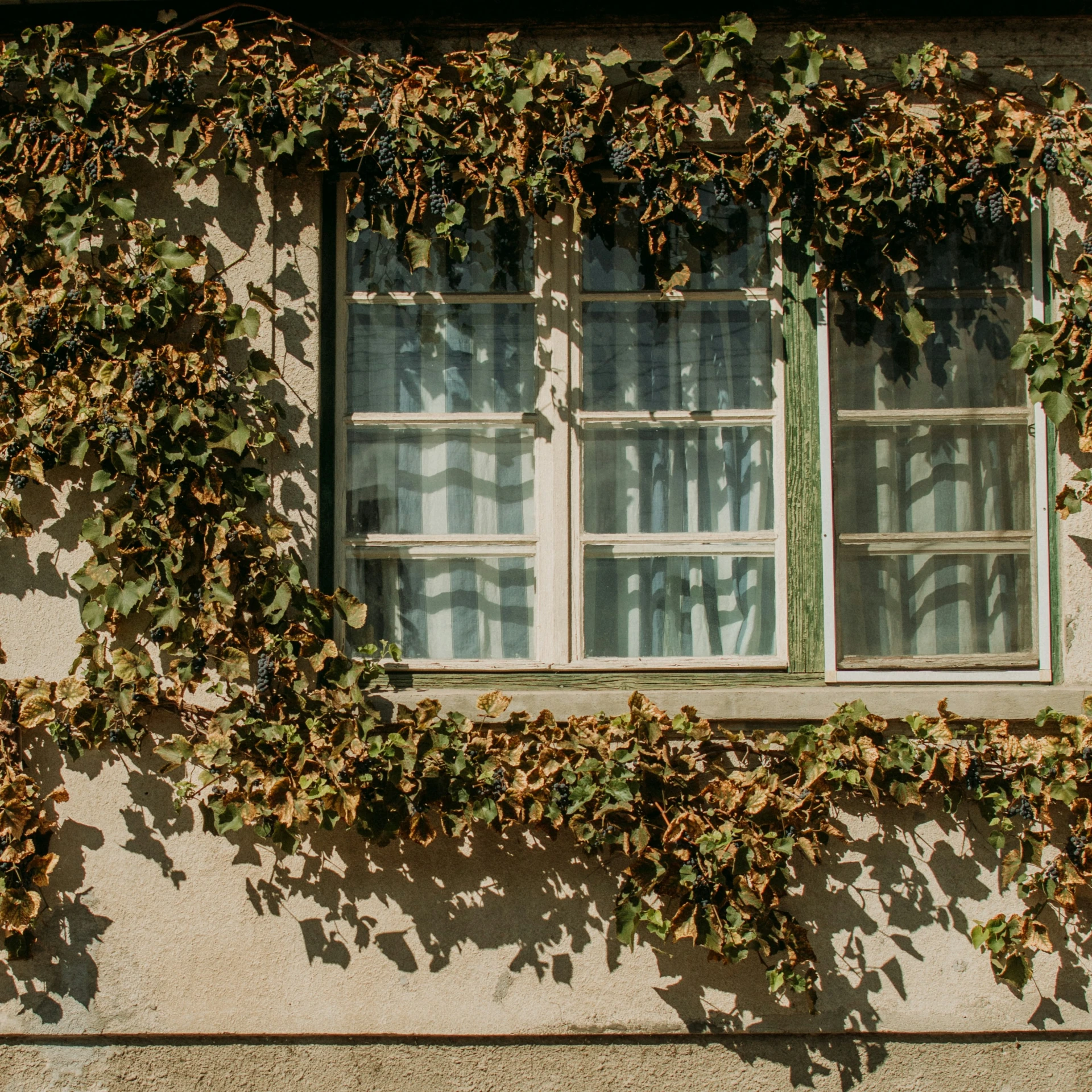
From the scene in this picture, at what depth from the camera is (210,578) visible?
338 cm

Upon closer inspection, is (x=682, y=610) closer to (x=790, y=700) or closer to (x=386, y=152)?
(x=790, y=700)

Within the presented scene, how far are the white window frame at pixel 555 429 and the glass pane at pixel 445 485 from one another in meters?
0.03

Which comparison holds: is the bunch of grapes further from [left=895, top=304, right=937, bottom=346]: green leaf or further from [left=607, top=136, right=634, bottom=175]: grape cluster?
[left=895, top=304, right=937, bottom=346]: green leaf

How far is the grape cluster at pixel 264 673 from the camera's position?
335cm

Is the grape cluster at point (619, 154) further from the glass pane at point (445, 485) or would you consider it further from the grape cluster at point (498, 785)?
the grape cluster at point (498, 785)

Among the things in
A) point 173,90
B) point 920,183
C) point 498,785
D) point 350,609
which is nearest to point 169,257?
point 173,90

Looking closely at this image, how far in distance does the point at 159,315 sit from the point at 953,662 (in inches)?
113

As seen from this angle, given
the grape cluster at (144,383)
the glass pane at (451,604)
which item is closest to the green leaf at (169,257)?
the grape cluster at (144,383)

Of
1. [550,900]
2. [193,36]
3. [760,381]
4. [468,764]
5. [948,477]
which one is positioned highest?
[193,36]

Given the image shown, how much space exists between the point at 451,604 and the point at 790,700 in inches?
46.2

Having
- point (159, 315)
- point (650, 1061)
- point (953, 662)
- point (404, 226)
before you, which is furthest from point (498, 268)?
point (650, 1061)

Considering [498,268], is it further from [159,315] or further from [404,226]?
[159,315]

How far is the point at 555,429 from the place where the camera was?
3.61 metres

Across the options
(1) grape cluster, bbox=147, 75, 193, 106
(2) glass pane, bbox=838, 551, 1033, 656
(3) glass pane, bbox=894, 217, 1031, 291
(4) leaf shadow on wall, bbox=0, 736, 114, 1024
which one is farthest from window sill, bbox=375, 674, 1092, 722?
(1) grape cluster, bbox=147, 75, 193, 106
